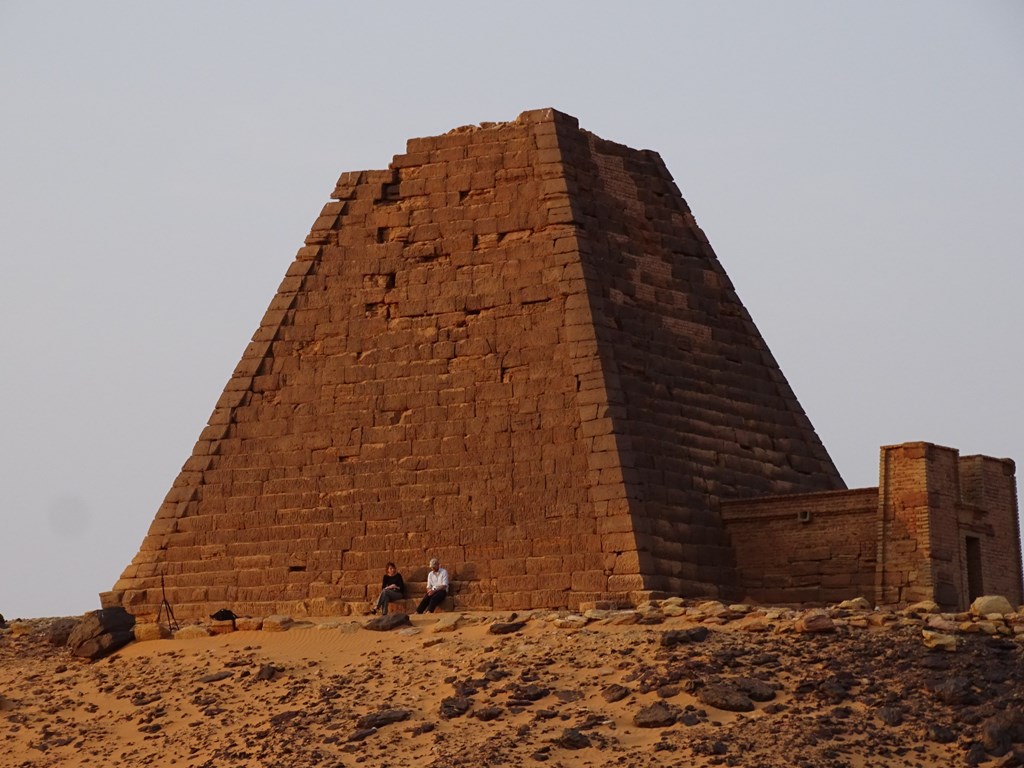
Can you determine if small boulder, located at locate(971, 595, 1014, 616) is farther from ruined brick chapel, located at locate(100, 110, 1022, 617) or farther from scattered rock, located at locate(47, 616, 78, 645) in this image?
scattered rock, located at locate(47, 616, 78, 645)

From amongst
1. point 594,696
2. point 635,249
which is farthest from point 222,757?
point 635,249

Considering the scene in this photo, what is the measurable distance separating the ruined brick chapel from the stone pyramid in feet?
0.10

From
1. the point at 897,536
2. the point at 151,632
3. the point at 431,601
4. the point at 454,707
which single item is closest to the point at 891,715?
the point at 454,707

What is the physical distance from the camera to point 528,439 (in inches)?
1049

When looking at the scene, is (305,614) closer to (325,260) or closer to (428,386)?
(428,386)

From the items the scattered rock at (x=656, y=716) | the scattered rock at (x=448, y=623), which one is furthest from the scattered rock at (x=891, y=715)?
the scattered rock at (x=448, y=623)

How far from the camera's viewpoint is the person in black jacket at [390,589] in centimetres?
2608

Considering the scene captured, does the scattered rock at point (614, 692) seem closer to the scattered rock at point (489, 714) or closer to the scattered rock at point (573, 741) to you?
the scattered rock at point (573, 741)

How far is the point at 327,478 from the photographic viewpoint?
90.5 ft

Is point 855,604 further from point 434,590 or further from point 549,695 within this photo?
point 434,590

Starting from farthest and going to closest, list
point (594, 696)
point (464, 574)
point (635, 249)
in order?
point (635, 249) < point (464, 574) < point (594, 696)

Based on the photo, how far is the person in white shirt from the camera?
2594 cm

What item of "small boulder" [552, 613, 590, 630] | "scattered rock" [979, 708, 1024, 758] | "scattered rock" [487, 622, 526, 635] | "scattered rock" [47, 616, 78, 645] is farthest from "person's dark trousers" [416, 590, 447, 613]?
"scattered rock" [979, 708, 1024, 758]

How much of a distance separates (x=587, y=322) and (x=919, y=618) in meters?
6.07
